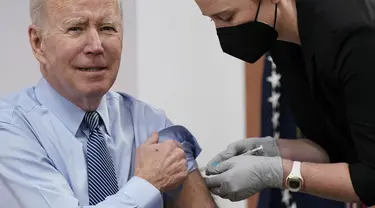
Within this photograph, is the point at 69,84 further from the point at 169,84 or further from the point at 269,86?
the point at 169,84

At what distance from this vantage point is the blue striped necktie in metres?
1.76

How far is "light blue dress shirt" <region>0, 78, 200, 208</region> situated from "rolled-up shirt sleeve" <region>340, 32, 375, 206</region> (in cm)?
51

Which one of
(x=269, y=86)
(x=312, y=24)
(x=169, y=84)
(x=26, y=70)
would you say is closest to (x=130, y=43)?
(x=169, y=84)

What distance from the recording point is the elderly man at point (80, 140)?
1645 mm

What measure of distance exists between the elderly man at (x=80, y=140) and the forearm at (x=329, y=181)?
0.32 meters

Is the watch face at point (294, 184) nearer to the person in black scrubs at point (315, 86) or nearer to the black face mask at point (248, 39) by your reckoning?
the person in black scrubs at point (315, 86)

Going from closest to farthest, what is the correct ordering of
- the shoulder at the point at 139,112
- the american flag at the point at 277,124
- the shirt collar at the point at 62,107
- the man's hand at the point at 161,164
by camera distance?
1. the man's hand at the point at 161,164
2. the shirt collar at the point at 62,107
3. the shoulder at the point at 139,112
4. the american flag at the point at 277,124

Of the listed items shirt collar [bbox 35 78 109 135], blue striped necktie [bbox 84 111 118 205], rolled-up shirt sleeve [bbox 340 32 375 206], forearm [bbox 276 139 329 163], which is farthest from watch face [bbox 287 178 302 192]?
shirt collar [bbox 35 78 109 135]

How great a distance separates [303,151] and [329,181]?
1.09ft

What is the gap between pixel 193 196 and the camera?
187 centimetres

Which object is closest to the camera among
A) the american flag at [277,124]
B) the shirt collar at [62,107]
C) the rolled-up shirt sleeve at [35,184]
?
the rolled-up shirt sleeve at [35,184]

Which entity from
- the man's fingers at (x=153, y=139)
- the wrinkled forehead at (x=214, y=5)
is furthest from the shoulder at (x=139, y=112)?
the wrinkled forehead at (x=214, y=5)

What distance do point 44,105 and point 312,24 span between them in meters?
0.83

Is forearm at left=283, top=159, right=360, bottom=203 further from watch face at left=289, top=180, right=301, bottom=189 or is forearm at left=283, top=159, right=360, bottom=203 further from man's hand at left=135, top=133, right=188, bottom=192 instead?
man's hand at left=135, top=133, right=188, bottom=192
